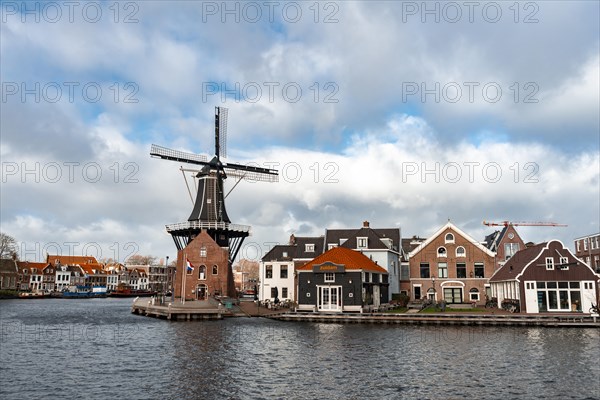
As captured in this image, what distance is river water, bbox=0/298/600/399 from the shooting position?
2255 cm

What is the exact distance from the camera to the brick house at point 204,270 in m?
71.4

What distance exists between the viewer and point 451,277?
61.3m

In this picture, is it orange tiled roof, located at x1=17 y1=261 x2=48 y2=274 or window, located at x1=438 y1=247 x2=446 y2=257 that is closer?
window, located at x1=438 y1=247 x2=446 y2=257

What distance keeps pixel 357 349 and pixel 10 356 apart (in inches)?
861

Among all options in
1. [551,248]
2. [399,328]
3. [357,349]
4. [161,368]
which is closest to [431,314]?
[399,328]

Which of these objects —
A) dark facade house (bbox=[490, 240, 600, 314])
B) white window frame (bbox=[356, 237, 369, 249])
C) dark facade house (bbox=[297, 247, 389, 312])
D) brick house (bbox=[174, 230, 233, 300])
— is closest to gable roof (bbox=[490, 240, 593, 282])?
dark facade house (bbox=[490, 240, 600, 314])

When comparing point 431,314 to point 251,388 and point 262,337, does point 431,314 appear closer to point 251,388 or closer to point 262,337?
point 262,337

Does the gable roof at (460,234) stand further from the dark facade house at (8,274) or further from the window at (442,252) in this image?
the dark facade house at (8,274)

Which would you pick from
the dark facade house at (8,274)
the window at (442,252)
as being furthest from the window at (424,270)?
the dark facade house at (8,274)

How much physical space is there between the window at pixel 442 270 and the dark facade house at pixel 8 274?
113 m

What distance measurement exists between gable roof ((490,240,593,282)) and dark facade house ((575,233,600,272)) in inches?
1336

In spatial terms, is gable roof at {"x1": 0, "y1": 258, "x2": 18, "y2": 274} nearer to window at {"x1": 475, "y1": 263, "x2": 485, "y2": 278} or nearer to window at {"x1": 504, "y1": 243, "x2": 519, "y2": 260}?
window at {"x1": 475, "y1": 263, "x2": 485, "y2": 278}

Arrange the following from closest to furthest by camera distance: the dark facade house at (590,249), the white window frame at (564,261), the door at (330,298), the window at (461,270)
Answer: the white window frame at (564,261)
the door at (330,298)
the window at (461,270)
the dark facade house at (590,249)

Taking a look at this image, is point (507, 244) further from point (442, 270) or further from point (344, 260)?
point (344, 260)
